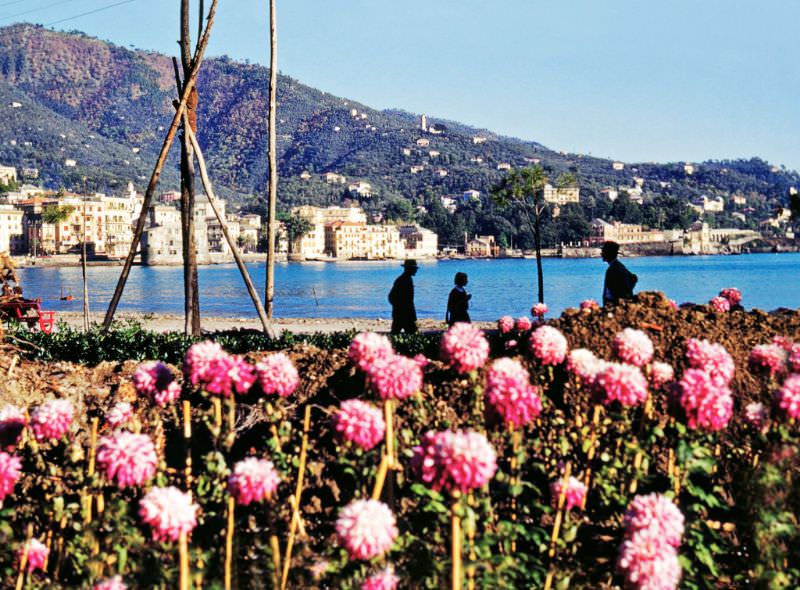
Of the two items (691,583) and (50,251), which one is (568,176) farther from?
(50,251)

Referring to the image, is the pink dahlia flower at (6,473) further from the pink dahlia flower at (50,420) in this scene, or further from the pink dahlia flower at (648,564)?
the pink dahlia flower at (648,564)

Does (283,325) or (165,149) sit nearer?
(165,149)

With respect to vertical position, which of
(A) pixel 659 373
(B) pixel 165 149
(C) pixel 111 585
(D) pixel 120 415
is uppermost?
(B) pixel 165 149

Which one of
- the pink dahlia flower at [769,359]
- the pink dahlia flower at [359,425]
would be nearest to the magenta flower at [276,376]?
the pink dahlia flower at [359,425]

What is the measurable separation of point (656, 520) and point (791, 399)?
0.76 metres

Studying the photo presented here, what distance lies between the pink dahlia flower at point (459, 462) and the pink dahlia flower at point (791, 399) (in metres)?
1.10

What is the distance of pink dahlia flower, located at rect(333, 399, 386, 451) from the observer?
2.54 m

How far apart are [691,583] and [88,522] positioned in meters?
1.92

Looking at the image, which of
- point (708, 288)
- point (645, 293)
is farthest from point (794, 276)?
point (645, 293)

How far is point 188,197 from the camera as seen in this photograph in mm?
10578

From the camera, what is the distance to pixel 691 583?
274cm

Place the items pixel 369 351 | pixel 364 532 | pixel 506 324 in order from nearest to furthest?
1. pixel 364 532
2. pixel 369 351
3. pixel 506 324

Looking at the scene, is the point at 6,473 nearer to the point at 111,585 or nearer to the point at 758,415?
the point at 111,585

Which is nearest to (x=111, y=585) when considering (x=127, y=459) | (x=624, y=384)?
(x=127, y=459)
